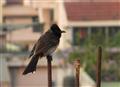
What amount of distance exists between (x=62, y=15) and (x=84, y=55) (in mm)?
4275

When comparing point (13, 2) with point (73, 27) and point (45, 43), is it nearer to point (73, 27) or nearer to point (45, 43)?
point (73, 27)

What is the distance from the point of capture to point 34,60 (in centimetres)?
180

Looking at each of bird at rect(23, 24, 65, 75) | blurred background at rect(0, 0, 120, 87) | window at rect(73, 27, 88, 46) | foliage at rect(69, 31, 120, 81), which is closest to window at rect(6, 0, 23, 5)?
blurred background at rect(0, 0, 120, 87)

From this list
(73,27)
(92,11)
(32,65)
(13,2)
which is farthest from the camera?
(13,2)

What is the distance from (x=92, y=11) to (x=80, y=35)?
6.03 feet

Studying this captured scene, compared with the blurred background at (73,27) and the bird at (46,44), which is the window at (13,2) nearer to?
the blurred background at (73,27)

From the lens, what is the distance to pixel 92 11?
1605 centimetres

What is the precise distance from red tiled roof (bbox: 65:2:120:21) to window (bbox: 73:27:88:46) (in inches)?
19.0

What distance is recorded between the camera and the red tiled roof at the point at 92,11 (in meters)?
15.6

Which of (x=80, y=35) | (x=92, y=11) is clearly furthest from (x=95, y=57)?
(x=92, y=11)

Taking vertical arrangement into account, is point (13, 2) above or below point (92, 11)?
below

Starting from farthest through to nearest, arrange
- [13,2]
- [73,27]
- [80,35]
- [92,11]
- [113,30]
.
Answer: [13,2] → [92,11] → [73,27] → [113,30] → [80,35]

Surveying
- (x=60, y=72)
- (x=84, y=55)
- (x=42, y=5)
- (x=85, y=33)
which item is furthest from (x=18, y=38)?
(x=60, y=72)

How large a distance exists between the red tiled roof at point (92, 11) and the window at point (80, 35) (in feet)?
1.58
